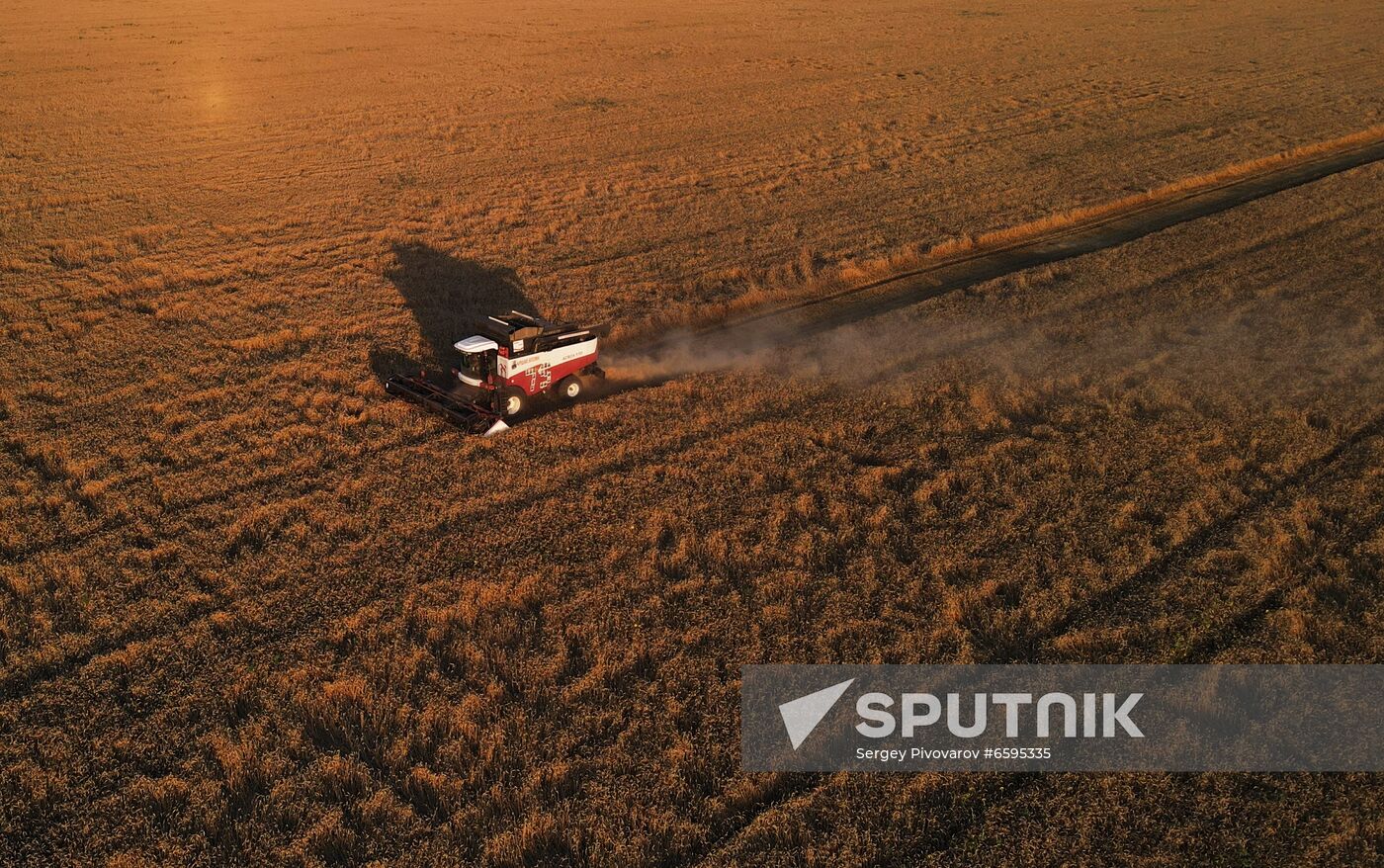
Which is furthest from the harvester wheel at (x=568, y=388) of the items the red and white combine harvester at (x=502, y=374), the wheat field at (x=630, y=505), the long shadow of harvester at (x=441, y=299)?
the long shadow of harvester at (x=441, y=299)

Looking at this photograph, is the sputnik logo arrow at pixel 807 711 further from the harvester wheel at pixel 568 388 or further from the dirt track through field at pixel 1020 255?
the dirt track through field at pixel 1020 255

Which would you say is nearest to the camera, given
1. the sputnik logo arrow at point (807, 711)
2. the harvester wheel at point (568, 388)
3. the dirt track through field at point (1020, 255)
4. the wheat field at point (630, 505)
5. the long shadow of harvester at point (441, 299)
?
the wheat field at point (630, 505)

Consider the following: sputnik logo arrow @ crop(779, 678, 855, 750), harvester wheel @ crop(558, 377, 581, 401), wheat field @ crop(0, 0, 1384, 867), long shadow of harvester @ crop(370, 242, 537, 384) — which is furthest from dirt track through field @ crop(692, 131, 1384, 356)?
sputnik logo arrow @ crop(779, 678, 855, 750)

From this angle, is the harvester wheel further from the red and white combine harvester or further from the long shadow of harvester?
the long shadow of harvester

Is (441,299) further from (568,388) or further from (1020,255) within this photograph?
(1020,255)

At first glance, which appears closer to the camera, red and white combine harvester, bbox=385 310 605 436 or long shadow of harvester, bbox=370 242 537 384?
red and white combine harvester, bbox=385 310 605 436

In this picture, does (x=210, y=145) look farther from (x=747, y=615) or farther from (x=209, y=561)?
(x=747, y=615)

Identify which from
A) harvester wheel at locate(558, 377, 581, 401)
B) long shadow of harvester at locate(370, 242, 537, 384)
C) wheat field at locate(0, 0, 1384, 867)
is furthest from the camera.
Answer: long shadow of harvester at locate(370, 242, 537, 384)
